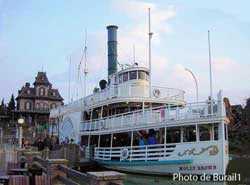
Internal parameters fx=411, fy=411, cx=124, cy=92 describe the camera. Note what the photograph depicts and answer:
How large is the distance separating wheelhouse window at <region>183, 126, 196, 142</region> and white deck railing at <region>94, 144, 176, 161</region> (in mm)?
897

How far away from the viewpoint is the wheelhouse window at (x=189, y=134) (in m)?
21.4

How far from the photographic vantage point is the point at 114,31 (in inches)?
1426

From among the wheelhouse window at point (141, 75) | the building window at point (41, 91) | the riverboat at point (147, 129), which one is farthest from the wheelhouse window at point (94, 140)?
the building window at point (41, 91)

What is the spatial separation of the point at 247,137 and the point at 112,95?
44823mm

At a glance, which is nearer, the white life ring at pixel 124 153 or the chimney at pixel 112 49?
the white life ring at pixel 124 153

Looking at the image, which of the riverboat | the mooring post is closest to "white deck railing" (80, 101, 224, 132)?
the riverboat

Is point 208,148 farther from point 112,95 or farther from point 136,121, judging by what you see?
point 112,95

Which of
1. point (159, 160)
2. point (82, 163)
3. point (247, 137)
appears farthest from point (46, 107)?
point (159, 160)

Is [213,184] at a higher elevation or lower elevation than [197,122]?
lower

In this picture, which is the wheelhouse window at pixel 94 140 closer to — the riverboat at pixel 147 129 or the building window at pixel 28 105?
the riverboat at pixel 147 129

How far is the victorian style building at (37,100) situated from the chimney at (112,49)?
186ft

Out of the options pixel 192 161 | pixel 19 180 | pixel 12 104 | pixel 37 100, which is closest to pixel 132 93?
pixel 192 161

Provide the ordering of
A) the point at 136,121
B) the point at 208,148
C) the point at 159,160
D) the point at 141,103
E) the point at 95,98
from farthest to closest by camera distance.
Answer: the point at 95,98 < the point at 141,103 < the point at 136,121 < the point at 159,160 < the point at 208,148

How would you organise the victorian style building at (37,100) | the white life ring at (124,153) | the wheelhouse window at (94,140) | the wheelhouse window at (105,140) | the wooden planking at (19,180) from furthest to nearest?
1. the victorian style building at (37,100)
2. the wheelhouse window at (94,140)
3. the wheelhouse window at (105,140)
4. the white life ring at (124,153)
5. the wooden planking at (19,180)
